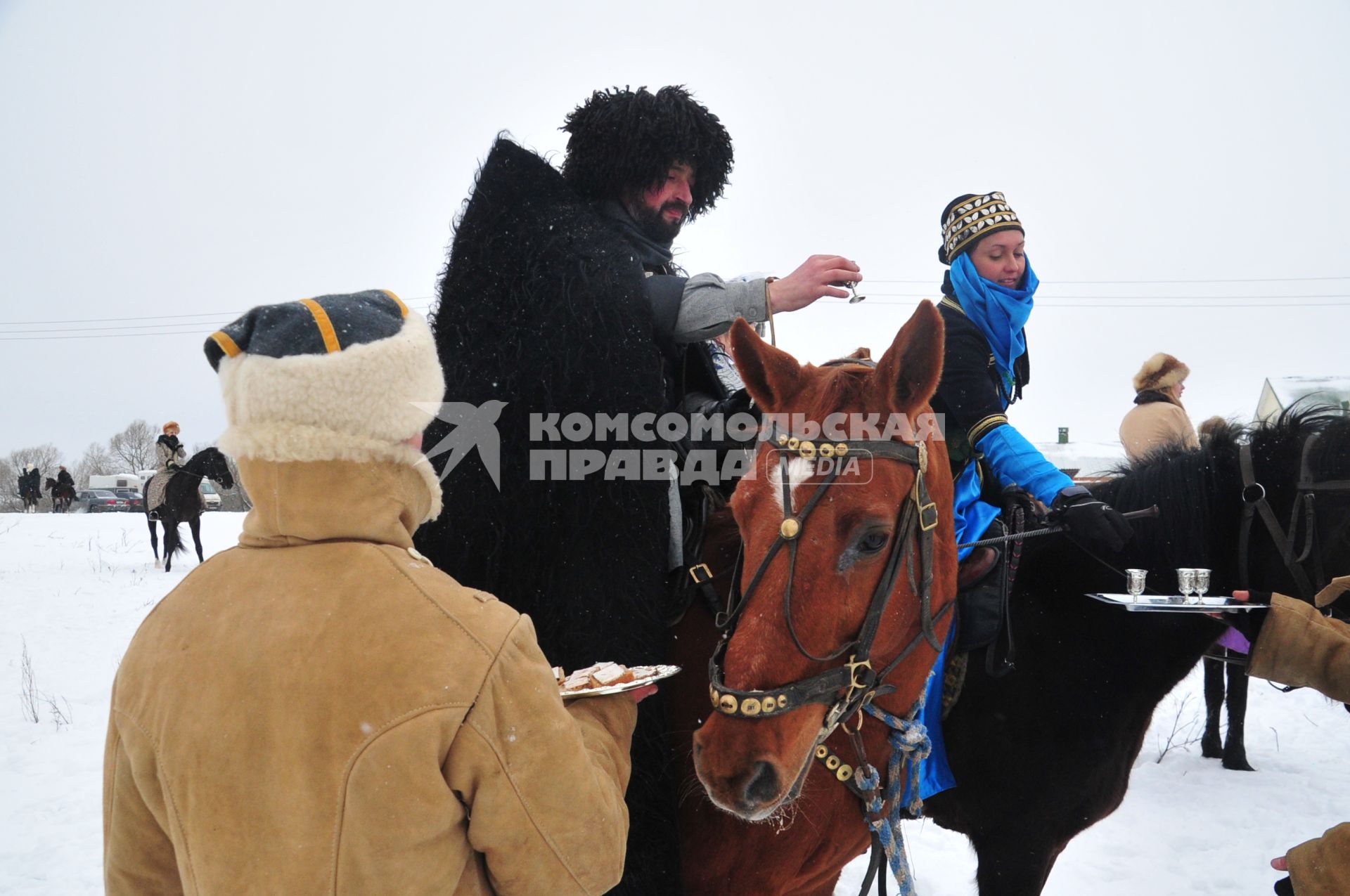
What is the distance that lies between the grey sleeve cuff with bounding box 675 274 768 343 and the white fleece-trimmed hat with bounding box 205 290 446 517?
955 mm

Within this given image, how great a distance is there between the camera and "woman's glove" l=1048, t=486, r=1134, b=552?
2207 mm

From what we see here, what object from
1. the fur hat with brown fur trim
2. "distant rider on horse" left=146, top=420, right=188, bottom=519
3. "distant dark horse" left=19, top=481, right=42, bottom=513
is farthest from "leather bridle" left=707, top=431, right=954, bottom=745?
"distant dark horse" left=19, top=481, right=42, bottom=513

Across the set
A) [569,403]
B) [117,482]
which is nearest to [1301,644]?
[569,403]

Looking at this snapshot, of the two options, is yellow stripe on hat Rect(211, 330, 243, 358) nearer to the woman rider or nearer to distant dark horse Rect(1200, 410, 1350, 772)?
the woman rider

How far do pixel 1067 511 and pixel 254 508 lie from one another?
2068mm

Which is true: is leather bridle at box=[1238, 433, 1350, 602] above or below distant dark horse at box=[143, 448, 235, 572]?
above

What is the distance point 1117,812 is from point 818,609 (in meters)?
4.82

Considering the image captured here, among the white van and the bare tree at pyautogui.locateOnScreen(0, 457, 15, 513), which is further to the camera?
the white van

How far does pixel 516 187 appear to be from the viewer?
6.73 ft

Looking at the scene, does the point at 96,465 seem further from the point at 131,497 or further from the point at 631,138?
the point at 631,138

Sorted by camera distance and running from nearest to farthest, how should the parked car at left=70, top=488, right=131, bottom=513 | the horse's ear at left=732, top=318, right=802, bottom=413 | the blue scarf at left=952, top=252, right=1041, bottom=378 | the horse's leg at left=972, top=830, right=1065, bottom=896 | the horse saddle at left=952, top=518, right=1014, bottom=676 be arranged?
1. the horse's ear at left=732, top=318, right=802, bottom=413
2. the horse saddle at left=952, top=518, right=1014, bottom=676
3. the horse's leg at left=972, top=830, right=1065, bottom=896
4. the blue scarf at left=952, top=252, right=1041, bottom=378
5. the parked car at left=70, top=488, right=131, bottom=513

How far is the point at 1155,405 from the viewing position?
5457mm

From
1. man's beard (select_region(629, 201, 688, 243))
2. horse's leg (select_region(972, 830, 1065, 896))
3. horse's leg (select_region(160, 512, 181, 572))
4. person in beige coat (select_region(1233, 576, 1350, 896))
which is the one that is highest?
man's beard (select_region(629, 201, 688, 243))

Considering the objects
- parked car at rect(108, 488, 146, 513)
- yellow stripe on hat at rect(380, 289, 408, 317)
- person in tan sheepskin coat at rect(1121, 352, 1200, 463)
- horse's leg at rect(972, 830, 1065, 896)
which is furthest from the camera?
parked car at rect(108, 488, 146, 513)
